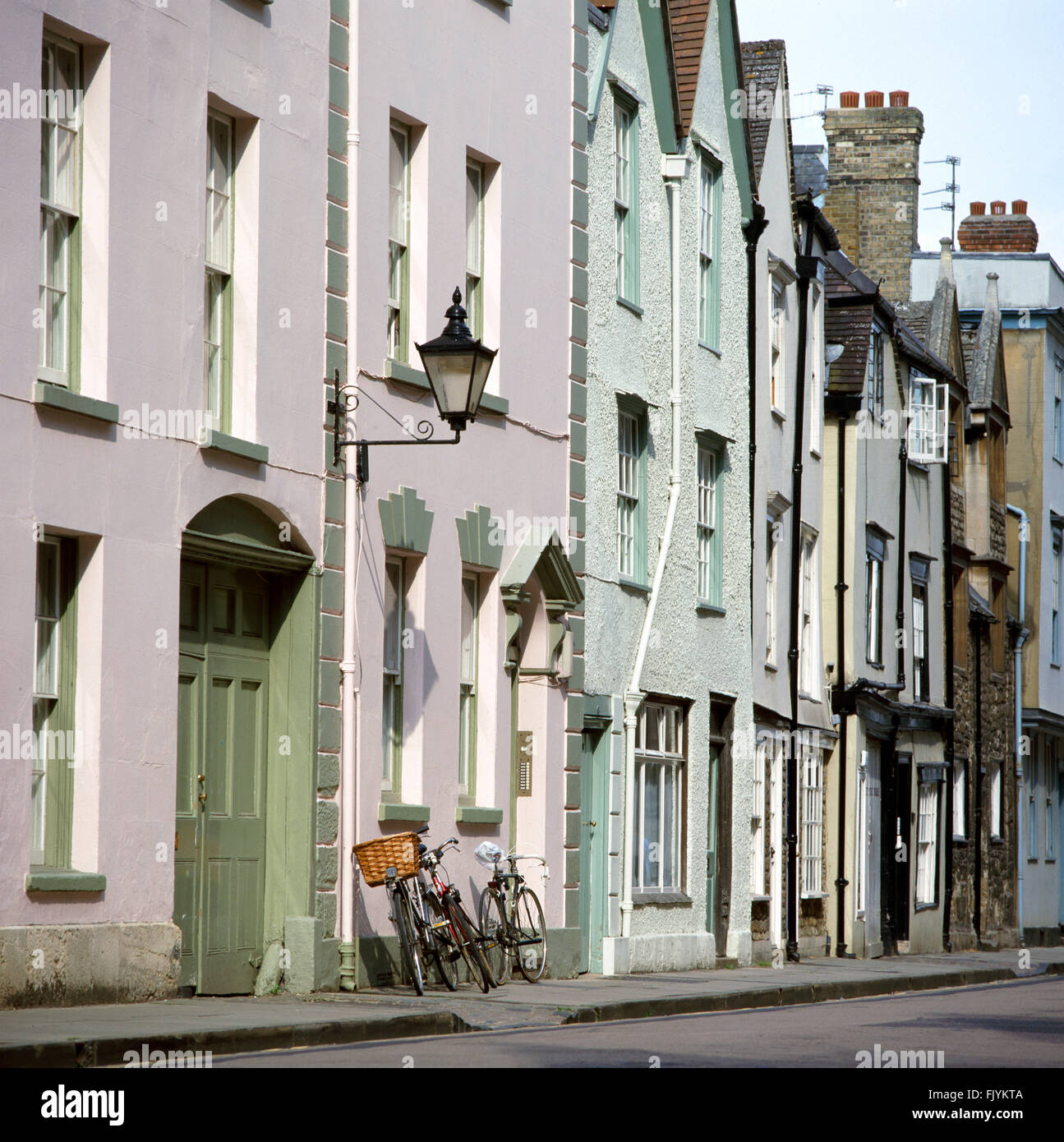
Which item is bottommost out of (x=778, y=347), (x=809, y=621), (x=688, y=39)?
(x=809, y=621)

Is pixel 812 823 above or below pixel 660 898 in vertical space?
above

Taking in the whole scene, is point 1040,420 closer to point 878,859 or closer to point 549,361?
point 878,859

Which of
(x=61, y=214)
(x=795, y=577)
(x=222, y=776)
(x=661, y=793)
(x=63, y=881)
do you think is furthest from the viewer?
(x=795, y=577)

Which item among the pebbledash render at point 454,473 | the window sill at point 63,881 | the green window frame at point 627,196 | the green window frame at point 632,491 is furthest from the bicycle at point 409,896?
the green window frame at point 627,196

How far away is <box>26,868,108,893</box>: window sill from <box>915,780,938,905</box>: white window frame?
2162cm

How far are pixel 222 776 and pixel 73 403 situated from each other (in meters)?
3.23

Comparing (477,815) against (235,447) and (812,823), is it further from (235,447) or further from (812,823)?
(812,823)

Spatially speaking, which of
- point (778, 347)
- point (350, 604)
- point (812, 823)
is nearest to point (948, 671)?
point (812, 823)

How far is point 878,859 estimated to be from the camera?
30625 mm

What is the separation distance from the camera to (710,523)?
23891mm

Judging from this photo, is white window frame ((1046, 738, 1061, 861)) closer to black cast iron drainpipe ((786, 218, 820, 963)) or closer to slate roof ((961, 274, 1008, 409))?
slate roof ((961, 274, 1008, 409))

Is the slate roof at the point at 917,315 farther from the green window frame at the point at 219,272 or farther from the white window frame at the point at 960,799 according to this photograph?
the green window frame at the point at 219,272
